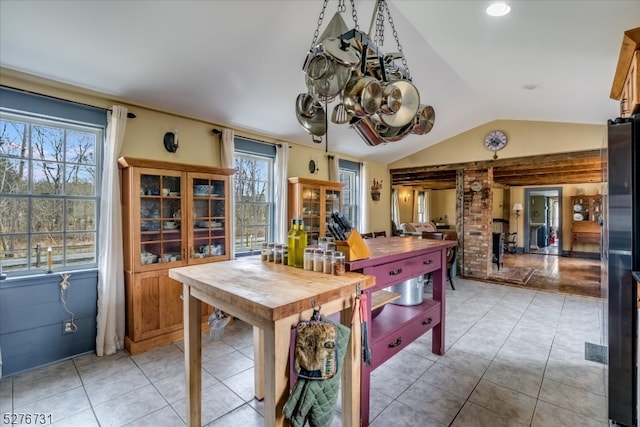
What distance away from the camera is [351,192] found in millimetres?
6137

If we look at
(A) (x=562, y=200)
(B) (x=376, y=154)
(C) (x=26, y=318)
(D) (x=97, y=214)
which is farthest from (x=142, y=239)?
(A) (x=562, y=200)

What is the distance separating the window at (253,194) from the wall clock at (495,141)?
3.95 metres

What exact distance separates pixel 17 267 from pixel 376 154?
5434 millimetres

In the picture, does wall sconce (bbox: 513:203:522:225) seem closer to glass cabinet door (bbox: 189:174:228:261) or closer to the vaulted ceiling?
the vaulted ceiling

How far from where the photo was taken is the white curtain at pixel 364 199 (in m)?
5.99

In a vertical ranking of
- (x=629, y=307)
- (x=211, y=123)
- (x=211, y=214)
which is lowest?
(x=629, y=307)

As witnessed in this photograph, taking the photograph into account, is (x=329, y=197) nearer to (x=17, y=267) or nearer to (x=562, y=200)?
(x=17, y=267)

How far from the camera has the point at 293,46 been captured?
110 inches

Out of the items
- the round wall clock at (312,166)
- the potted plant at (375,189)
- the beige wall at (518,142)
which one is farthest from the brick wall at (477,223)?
the round wall clock at (312,166)

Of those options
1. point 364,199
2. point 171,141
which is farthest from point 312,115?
point 364,199

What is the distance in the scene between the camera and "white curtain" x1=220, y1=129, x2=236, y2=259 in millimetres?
3650

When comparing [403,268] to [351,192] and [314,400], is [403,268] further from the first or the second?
[351,192]

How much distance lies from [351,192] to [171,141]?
11.9 feet

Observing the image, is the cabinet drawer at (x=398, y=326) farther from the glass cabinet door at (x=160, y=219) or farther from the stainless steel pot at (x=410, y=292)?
the glass cabinet door at (x=160, y=219)
